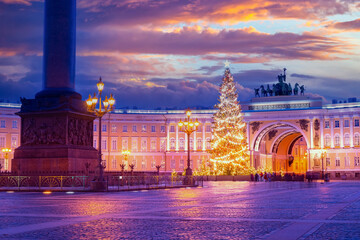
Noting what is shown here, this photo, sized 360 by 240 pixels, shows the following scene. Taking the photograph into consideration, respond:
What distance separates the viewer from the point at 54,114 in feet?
116

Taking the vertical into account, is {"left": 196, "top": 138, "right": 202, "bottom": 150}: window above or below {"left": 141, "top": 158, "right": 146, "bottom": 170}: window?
above

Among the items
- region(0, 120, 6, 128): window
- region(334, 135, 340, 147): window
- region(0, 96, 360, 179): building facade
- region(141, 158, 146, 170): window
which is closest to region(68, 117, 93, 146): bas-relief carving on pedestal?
region(0, 96, 360, 179): building facade

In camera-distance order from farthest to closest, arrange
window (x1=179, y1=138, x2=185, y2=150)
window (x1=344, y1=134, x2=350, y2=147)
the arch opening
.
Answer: window (x1=179, y1=138, x2=185, y2=150) → the arch opening → window (x1=344, y1=134, x2=350, y2=147)

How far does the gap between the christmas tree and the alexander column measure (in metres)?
40.1

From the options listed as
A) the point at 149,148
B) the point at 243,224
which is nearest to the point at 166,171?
the point at 149,148

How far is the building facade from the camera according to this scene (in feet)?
327

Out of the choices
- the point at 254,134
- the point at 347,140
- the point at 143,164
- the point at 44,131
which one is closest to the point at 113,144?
the point at 143,164

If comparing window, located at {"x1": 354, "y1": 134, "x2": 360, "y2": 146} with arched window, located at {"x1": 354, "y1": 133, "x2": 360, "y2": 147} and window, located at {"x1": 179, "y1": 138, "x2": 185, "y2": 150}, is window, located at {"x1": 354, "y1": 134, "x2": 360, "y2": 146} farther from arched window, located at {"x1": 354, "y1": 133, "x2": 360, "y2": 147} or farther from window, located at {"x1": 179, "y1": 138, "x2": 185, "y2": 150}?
window, located at {"x1": 179, "y1": 138, "x2": 185, "y2": 150}

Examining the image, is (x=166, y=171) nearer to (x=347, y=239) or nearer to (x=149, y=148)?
(x=149, y=148)

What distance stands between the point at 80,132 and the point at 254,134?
73.0m

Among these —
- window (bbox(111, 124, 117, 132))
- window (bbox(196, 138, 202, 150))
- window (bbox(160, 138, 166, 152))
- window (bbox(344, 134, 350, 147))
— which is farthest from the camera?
window (bbox(160, 138, 166, 152))

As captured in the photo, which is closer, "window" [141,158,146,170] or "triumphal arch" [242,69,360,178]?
"triumphal arch" [242,69,360,178]

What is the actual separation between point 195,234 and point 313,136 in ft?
308

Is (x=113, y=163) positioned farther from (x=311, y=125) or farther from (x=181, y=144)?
(x=311, y=125)
